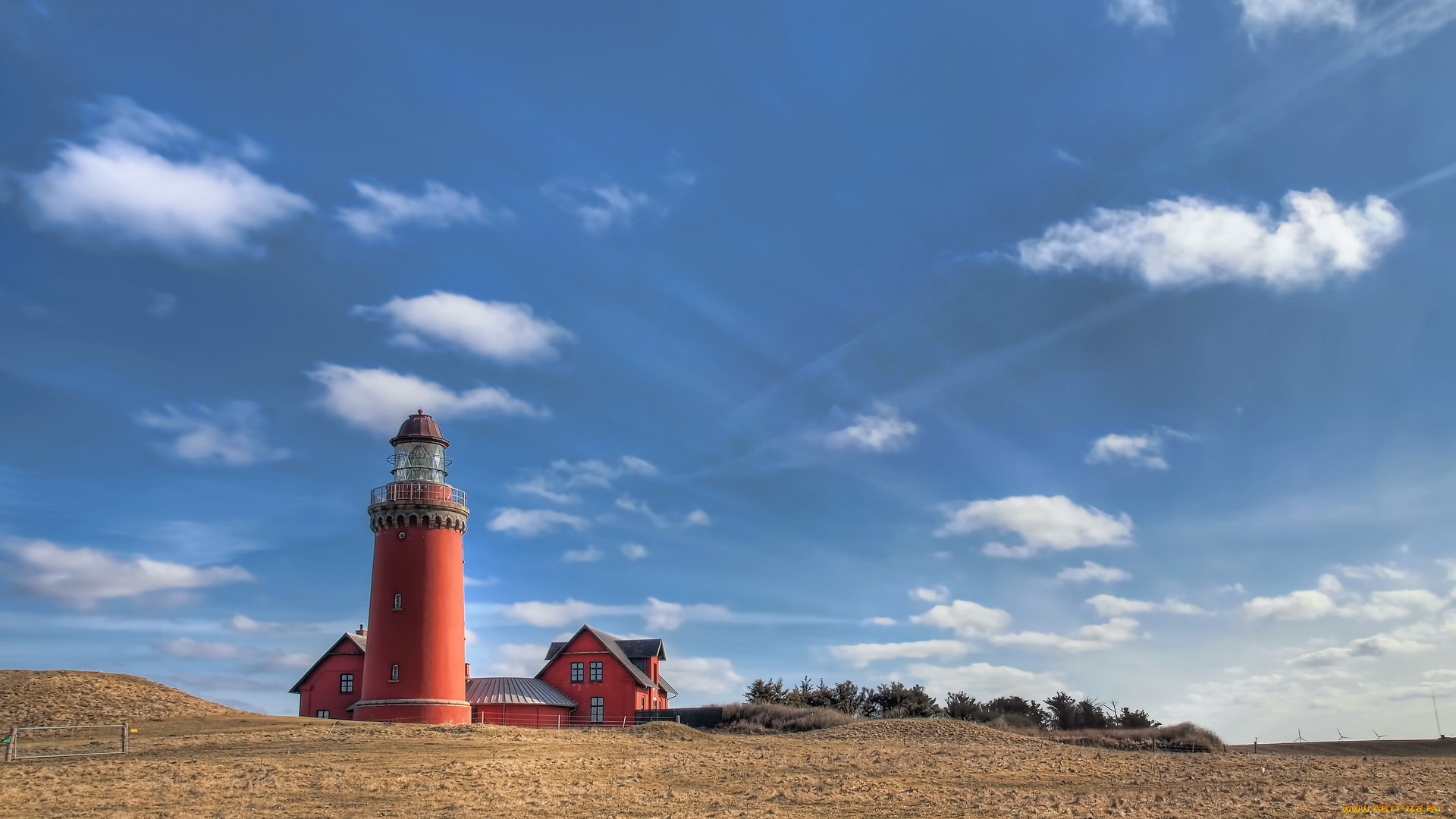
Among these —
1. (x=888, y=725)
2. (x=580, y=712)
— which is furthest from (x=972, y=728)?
(x=580, y=712)

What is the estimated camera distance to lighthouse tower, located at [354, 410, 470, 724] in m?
43.2

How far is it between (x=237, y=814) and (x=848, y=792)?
1373 centimetres

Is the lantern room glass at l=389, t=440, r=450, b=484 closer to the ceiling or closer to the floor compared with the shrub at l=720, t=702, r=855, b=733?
closer to the ceiling

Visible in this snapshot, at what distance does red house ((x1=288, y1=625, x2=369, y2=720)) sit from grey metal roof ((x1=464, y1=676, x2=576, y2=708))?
6.09 meters

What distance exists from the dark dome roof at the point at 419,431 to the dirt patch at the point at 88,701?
13.4 metres

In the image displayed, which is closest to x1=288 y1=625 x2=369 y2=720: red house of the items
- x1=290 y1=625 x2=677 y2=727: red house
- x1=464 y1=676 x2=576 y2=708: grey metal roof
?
x1=290 y1=625 x2=677 y2=727: red house

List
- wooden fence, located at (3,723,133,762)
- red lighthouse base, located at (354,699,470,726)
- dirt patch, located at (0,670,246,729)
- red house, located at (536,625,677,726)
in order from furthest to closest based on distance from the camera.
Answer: red house, located at (536,625,677,726)
red lighthouse base, located at (354,699,470,726)
dirt patch, located at (0,670,246,729)
wooden fence, located at (3,723,133,762)

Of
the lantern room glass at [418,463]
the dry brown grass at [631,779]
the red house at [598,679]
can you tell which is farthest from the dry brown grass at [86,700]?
the red house at [598,679]

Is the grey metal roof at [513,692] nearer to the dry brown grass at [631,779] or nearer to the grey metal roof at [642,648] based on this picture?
the grey metal roof at [642,648]

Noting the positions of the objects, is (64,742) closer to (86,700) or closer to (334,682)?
(86,700)

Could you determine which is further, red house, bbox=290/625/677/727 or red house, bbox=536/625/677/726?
red house, bbox=536/625/677/726

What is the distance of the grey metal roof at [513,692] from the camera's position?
174 ft

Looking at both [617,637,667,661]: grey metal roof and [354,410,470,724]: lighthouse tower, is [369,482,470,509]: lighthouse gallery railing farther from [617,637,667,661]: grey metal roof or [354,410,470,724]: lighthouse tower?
[617,637,667,661]: grey metal roof

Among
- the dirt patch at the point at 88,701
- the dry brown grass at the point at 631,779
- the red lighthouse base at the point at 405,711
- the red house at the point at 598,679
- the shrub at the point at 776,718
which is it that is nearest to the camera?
the dry brown grass at the point at 631,779
